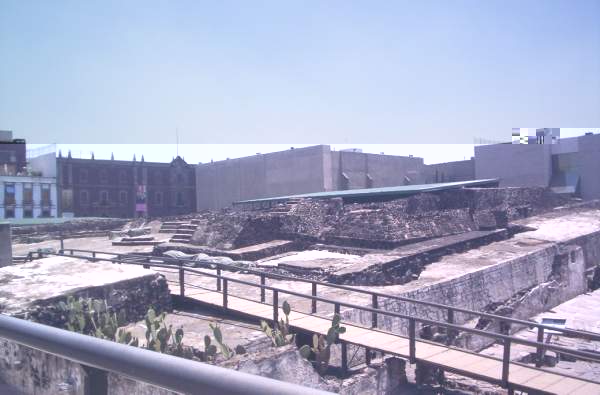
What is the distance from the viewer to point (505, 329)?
1162cm

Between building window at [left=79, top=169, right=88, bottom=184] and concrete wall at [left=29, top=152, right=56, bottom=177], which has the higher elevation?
concrete wall at [left=29, top=152, right=56, bottom=177]

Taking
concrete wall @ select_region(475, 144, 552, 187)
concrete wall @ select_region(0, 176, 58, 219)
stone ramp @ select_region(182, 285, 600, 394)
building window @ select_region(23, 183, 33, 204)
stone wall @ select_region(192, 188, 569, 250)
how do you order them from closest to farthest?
stone ramp @ select_region(182, 285, 600, 394) < stone wall @ select_region(192, 188, 569, 250) < concrete wall @ select_region(475, 144, 552, 187) < concrete wall @ select_region(0, 176, 58, 219) < building window @ select_region(23, 183, 33, 204)

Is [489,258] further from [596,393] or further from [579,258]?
[596,393]

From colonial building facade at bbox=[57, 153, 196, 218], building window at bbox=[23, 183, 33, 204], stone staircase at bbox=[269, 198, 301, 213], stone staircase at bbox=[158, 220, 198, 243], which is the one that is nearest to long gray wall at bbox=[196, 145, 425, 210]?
colonial building facade at bbox=[57, 153, 196, 218]

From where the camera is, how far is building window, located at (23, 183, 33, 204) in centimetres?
4166

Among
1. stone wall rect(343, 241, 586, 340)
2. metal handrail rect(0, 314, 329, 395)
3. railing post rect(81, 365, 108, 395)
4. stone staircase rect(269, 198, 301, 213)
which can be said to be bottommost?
stone wall rect(343, 241, 586, 340)

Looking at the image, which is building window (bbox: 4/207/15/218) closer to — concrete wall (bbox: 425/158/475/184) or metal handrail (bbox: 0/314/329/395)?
concrete wall (bbox: 425/158/475/184)

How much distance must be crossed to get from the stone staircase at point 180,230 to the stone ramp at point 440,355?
10935mm

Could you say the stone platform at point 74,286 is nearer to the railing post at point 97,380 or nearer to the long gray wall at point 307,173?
the railing post at point 97,380

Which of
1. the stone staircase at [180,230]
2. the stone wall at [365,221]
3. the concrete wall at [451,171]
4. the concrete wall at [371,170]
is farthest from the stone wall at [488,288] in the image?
the concrete wall at [451,171]

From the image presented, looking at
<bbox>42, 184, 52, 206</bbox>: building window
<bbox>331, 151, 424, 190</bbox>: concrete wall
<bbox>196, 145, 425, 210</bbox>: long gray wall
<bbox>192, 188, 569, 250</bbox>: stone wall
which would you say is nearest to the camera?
<bbox>192, 188, 569, 250</bbox>: stone wall

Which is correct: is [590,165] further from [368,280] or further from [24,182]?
[24,182]

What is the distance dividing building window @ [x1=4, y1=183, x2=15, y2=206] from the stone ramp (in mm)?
37956

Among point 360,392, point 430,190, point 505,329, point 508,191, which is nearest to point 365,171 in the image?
point 508,191
